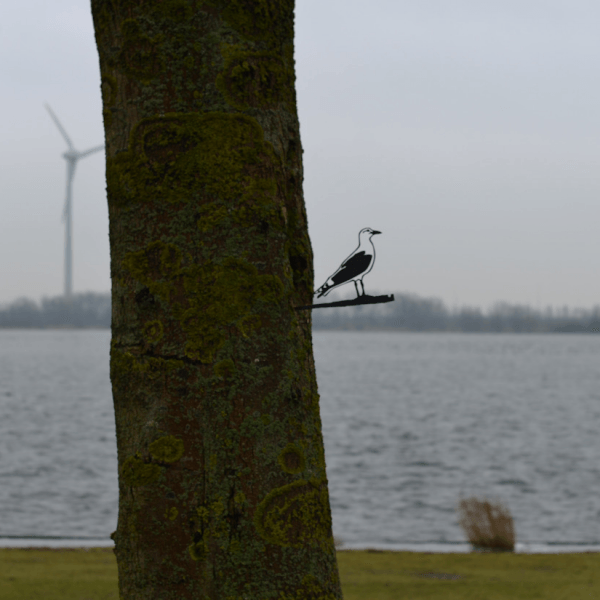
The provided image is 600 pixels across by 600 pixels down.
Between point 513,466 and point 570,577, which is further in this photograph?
point 513,466

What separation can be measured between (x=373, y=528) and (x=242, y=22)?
42.4ft

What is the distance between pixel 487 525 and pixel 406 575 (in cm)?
389

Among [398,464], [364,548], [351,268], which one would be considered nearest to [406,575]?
[364,548]

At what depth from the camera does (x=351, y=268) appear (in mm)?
2717

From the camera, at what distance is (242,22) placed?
8.87ft

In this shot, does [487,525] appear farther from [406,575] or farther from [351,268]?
[351,268]

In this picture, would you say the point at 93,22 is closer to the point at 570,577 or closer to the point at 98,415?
the point at 570,577

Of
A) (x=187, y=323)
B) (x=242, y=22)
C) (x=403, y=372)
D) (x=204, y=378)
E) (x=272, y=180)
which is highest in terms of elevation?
(x=242, y=22)

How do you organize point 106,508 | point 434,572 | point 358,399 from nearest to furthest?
point 434,572 → point 106,508 → point 358,399

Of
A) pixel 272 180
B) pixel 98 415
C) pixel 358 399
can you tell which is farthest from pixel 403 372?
pixel 272 180

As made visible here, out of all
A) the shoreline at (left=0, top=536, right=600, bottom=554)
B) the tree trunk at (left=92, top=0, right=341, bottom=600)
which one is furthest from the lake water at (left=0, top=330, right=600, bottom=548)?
the tree trunk at (left=92, top=0, right=341, bottom=600)

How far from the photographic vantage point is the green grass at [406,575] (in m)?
7.05

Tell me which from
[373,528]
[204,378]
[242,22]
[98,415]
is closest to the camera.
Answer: [204,378]

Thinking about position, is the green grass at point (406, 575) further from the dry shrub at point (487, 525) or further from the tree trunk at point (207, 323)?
the tree trunk at point (207, 323)
